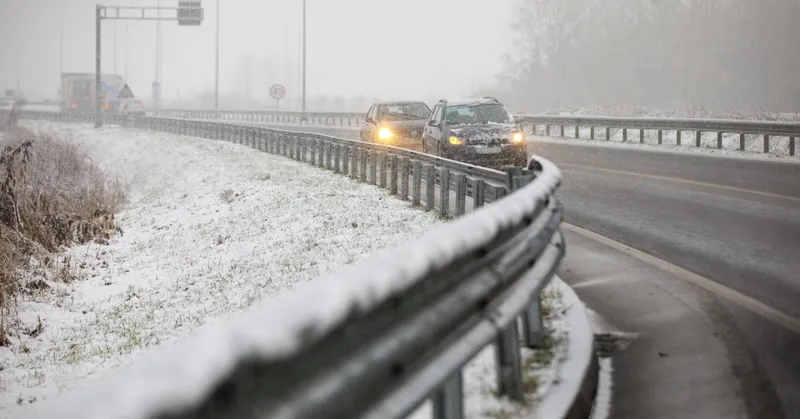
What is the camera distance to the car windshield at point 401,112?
2603 cm

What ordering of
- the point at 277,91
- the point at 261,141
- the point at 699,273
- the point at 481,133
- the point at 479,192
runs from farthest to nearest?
the point at 277,91 → the point at 261,141 → the point at 481,133 → the point at 479,192 → the point at 699,273

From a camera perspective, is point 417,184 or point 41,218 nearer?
point 417,184

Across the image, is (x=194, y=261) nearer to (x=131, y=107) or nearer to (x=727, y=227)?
(x=727, y=227)

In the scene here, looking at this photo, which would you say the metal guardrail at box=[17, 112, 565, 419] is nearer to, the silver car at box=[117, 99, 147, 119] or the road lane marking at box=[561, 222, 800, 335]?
the road lane marking at box=[561, 222, 800, 335]

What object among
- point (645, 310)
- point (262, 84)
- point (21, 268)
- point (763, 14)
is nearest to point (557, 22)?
point (763, 14)

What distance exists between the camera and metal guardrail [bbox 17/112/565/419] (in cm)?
174

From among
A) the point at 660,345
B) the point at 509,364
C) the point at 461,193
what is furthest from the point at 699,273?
the point at 509,364

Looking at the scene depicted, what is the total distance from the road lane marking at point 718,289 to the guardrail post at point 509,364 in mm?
2794

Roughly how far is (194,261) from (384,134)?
9251mm

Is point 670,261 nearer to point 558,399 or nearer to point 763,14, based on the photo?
point 558,399

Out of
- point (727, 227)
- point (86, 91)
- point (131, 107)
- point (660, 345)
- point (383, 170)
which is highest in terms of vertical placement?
point (86, 91)

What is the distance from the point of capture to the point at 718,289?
314 inches

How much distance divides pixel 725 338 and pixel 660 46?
2430 inches

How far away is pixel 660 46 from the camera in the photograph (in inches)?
2544
